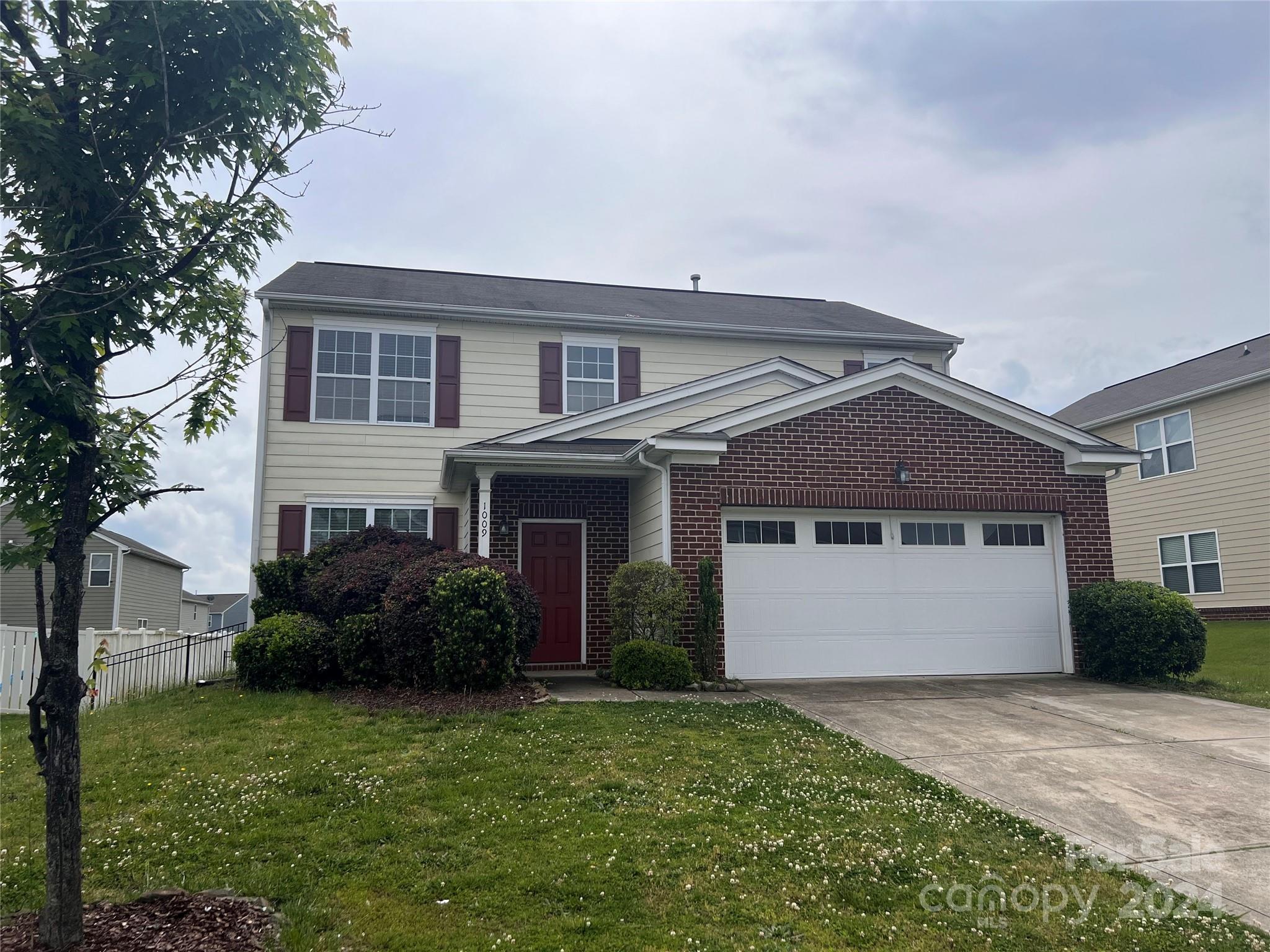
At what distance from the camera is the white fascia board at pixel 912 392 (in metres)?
10.8

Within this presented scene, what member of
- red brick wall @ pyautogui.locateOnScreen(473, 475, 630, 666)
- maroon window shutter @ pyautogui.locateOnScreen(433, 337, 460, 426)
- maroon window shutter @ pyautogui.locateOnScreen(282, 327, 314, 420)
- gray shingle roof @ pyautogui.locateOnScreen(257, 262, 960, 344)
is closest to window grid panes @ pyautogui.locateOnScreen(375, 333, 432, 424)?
maroon window shutter @ pyautogui.locateOnScreen(433, 337, 460, 426)

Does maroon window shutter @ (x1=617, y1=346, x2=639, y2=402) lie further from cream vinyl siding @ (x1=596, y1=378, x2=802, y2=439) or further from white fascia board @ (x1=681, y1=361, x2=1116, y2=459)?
white fascia board @ (x1=681, y1=361, x2=1116, y2=459)

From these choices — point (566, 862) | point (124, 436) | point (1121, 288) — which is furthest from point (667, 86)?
point (1121, 288)

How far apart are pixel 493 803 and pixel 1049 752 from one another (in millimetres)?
4756

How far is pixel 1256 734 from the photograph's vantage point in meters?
7.64

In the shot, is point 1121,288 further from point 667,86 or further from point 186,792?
point 186,792

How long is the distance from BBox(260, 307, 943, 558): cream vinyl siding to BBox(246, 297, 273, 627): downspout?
53mm

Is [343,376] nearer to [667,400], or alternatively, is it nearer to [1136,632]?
[667,400]

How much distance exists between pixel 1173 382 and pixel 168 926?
915 inches

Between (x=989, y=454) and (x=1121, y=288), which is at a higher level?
(x=1121, y=288)

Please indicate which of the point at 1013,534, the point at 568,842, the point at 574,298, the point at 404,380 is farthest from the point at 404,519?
the point at 568,842

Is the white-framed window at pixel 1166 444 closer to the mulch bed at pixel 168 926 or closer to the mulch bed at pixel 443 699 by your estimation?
the mulch bed at pixel 443 699

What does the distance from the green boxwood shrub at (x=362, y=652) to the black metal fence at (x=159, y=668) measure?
224 cm

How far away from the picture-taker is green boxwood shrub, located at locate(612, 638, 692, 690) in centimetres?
955
